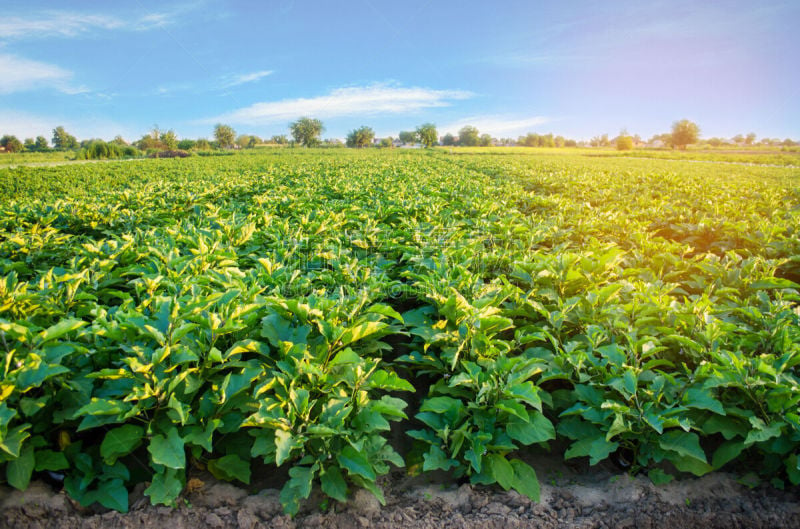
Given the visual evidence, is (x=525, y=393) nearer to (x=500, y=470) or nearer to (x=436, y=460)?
(x=500, y=470)

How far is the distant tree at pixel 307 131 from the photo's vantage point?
10669 cm

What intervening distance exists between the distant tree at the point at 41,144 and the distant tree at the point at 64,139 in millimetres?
2293

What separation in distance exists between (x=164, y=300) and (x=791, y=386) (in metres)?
3.69

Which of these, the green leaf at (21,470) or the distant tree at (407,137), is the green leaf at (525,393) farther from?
the distant tree at (407,137)

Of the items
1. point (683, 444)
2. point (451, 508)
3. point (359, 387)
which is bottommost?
point (451, 508)

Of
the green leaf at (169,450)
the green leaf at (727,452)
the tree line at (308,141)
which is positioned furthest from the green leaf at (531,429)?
the tree line at (308,141)

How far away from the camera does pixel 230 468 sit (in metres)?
2.12

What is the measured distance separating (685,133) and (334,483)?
125 meters

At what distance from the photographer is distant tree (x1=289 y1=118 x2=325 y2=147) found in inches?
4200

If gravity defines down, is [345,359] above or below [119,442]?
above

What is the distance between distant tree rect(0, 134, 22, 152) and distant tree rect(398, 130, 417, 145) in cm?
8889

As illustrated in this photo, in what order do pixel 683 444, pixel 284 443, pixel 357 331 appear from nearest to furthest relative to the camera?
pixel 284 443
pixel 683 444
pixel 357 331

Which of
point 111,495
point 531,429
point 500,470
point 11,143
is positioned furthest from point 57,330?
point 11,143

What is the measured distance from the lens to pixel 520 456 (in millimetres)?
2510
